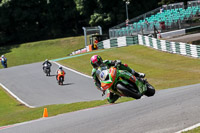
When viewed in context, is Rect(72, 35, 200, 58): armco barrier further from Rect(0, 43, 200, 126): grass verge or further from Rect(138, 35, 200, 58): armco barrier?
Rect(0, 43, 200, 126): grass verge

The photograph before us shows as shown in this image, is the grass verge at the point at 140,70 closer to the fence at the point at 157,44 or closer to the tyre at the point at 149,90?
the fence at the point at 157,44

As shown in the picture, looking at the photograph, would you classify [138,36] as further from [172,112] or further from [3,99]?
[172,112]

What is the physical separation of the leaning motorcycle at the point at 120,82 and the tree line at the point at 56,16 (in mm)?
51239

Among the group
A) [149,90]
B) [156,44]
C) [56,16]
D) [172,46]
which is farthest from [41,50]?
[149,90]

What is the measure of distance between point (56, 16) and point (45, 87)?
44968mm

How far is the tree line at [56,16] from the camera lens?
62062mm

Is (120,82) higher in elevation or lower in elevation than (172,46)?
higher

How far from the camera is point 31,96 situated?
71.7 feet

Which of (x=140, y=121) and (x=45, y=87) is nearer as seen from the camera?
(x=140, y=121)

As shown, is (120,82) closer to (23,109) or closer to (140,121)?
(140,121)

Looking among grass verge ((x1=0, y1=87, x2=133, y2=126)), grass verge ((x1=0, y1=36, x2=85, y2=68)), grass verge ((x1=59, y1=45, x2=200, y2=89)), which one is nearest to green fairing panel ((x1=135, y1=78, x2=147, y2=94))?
grass verge ((x1=0, y1=87, x2=133, y2=126))

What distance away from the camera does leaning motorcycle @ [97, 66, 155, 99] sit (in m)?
10.1

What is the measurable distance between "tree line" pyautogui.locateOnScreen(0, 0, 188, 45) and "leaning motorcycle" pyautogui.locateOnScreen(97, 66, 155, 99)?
168ft

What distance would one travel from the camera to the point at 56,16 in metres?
68.0
